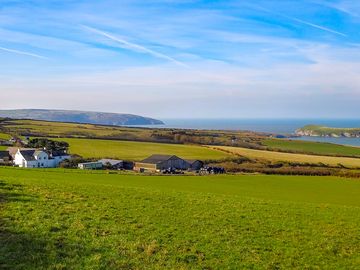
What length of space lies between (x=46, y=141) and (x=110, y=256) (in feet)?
305

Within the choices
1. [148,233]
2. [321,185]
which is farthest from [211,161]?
[148,233]

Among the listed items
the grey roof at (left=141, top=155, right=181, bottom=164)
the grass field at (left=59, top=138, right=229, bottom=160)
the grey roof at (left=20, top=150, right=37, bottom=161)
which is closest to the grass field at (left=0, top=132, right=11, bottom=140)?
the grass field at (left=59, top=138, right=229, bottom=160)

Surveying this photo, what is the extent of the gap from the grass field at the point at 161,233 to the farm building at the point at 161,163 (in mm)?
57230

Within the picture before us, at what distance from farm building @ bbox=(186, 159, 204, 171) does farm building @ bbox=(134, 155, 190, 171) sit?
95cm

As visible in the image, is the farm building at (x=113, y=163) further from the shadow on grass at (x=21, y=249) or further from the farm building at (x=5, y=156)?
the shadow on grass at (x=21, y=249)

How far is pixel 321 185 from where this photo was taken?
179 feet

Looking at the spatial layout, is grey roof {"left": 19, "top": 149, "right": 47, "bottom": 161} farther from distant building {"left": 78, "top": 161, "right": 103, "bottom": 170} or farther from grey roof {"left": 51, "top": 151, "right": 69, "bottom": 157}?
distant building {"left": 78, "top": 161, "right": 103, "bottom": 170}

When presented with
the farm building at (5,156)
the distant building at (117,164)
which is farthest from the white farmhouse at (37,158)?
the distant building at (117,164)

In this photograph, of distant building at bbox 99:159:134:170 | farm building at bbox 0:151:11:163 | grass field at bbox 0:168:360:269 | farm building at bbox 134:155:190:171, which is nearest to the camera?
grass field at bbox 0:168:360:269

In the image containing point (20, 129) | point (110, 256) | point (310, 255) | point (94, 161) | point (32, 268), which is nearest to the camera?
point (32, 268)

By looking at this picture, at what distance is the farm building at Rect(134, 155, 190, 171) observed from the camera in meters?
83.0

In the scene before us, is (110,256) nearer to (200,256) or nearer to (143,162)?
(200,256)

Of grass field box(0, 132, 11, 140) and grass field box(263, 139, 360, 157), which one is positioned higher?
grass field box(0, 132, 11, 140)

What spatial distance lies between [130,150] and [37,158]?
24928mm
